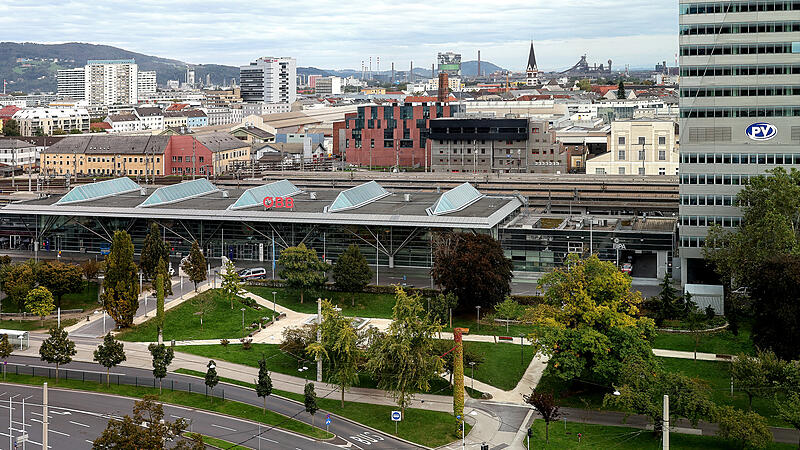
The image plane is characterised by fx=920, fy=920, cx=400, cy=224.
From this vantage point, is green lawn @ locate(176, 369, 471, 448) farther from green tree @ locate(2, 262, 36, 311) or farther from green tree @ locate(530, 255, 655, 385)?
green tree @ locate(2, 262, 36, 311)

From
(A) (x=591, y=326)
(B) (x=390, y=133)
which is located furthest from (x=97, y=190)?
(B) (x=390, y=133)

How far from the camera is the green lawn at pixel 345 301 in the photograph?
70.6 metres

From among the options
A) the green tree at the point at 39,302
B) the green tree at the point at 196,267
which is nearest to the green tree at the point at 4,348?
the green tree at the point at 39,302

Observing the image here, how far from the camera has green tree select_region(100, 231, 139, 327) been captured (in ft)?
214

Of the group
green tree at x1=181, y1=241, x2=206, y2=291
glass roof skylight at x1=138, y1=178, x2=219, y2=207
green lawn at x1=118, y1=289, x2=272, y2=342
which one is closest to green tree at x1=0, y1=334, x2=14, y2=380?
green lawn at x1=118, y1=289, x2=272, y2=342

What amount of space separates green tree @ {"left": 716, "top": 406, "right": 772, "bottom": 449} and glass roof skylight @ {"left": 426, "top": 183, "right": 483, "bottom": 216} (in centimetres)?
3940

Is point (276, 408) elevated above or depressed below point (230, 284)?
below

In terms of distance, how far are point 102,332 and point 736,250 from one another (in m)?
45.9

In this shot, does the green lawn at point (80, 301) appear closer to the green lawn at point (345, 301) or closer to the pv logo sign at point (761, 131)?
the green lawn at point (345, 301)

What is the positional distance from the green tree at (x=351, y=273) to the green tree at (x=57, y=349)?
22206mm

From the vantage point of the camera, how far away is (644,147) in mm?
129250

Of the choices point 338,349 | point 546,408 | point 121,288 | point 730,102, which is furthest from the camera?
point 730,102

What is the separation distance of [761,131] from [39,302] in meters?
57.4

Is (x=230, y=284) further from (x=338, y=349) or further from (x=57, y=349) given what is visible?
(x=338, y=349)
